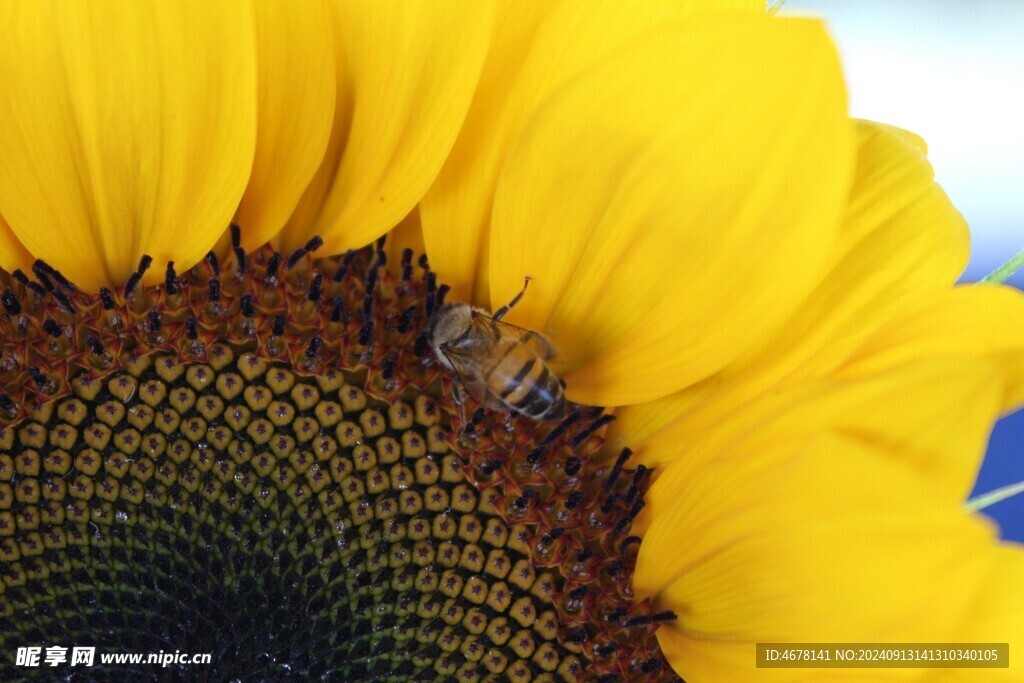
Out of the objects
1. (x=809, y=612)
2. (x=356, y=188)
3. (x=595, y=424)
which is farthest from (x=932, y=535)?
A: (x=356, y=188)

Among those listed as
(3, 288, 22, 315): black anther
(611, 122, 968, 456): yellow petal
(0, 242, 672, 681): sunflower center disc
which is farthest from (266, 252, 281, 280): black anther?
(611, 122, 968, 456): yellow petal

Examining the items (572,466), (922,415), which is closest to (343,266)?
(572,466)

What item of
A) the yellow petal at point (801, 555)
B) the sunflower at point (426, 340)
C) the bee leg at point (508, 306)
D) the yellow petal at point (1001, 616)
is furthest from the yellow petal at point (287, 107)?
the yellow petal at point (1001, 616)

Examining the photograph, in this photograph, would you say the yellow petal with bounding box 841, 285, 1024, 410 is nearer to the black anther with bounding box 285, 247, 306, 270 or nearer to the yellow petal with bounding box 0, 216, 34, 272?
the black anther with bounding box 285, 247, 306, 270

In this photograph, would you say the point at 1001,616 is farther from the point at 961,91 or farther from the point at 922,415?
the point at 961,91

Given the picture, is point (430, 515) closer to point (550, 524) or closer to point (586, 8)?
point (550, 524)

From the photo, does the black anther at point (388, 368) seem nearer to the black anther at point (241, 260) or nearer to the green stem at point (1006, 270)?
the black anther at point (241, 260)

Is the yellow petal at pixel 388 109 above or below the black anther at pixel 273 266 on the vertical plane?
above
